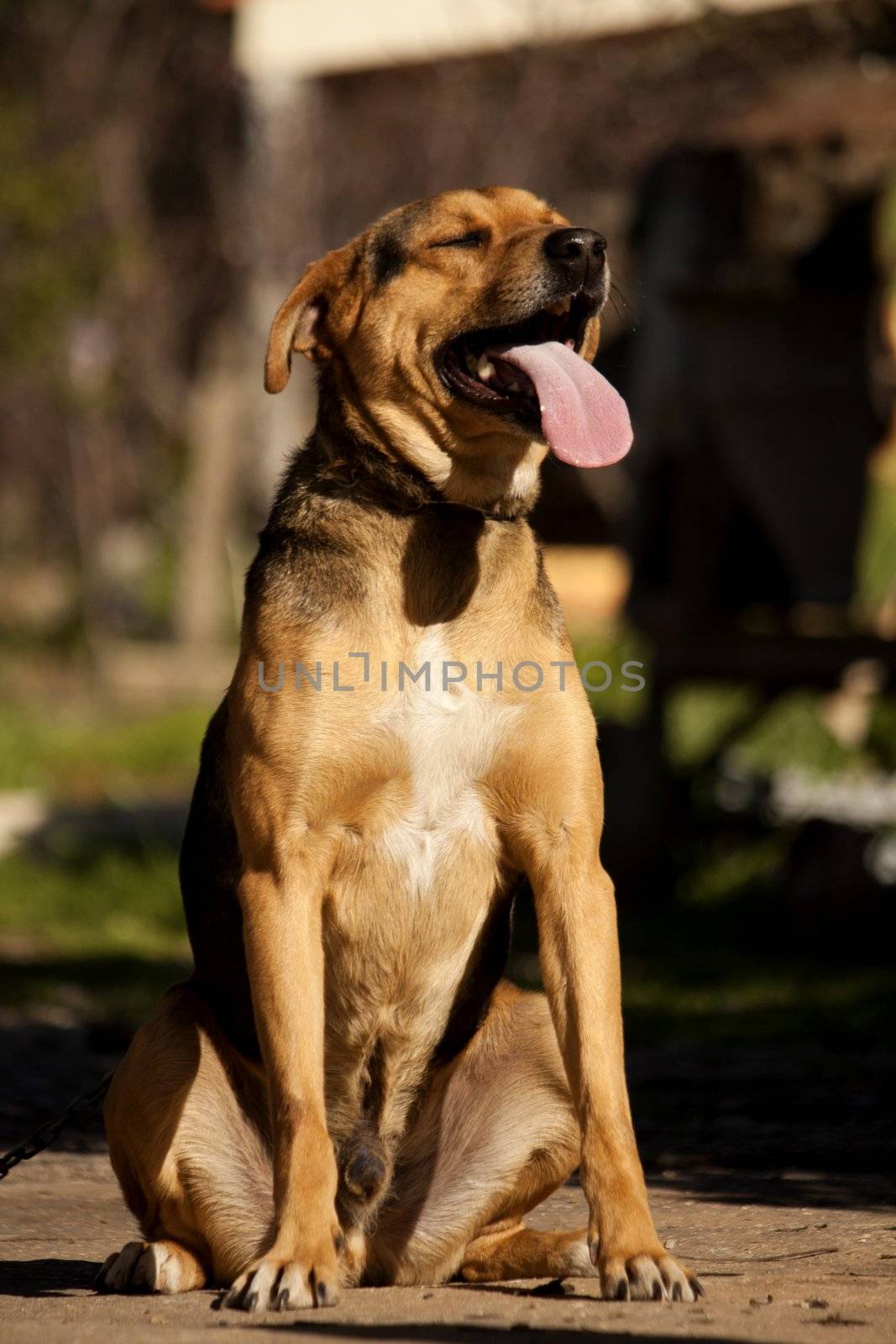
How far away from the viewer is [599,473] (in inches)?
601

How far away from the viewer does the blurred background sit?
743 cm

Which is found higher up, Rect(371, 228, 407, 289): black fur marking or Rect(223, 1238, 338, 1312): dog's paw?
Rect(371, 228, 407, 289): black fur marking

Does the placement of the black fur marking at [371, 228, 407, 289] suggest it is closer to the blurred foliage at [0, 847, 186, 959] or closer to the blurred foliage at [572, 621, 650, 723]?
the blurred foliage at [0, 847, 186, 959]

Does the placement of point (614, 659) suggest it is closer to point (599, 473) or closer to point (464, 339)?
point (599, 473)

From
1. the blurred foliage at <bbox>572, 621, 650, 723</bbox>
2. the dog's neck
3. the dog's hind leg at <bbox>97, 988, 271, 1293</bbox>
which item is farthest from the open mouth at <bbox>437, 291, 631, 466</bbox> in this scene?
the blurred foliage at <bbox>572, 621, 650, 723</bbox>

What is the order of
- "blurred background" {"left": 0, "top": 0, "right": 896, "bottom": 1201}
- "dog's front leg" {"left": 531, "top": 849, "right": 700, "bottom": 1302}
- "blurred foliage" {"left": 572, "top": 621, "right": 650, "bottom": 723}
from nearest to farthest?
"dog's front leg" {"left": 531, "top": 849, "right": 700, "bottom": 1302}
"blurred background" {"left": 0, "top": 0, "right": 896, "bottom": 1201}
"blurred foliage" {"left": 572, "top": 621, "right": 650, "bottom": 723}

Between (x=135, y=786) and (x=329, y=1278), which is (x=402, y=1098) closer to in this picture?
(x=329, y=1278)

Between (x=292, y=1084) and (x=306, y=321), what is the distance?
1.77 meters

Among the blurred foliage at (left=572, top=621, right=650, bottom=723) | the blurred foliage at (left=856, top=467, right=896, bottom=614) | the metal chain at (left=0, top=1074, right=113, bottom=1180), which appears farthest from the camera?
the blurred foliage at (left=856, top=467, right=896, bottom=614)

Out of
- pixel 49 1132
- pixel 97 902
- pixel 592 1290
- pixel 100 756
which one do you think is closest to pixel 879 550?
pixel 100 756

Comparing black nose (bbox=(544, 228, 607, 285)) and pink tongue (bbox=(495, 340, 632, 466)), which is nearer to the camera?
pink tongue (bbox=(495, 340, 632, 466))

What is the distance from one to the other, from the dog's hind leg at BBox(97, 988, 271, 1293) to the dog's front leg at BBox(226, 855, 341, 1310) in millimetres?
231

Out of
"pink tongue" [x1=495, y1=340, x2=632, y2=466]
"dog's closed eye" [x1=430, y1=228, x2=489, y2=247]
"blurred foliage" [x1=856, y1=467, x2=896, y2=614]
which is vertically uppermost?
"dog's closed eye" [x1=430, y1=228, x2=489, y2=247]

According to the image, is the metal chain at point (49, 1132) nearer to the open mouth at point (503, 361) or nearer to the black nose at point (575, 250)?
the open mouth at point (503, 361)
